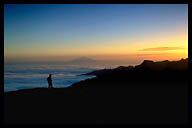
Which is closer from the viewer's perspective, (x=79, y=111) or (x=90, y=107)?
(x=79, y=111)

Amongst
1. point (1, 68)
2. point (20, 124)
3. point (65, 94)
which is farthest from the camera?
point (65, 94)

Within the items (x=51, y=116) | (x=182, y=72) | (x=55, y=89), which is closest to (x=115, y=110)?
(x=51, y=116)

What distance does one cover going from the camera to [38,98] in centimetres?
1270

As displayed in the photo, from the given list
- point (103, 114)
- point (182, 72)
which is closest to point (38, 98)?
point (103, 114)

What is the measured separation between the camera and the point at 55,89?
14555 mm

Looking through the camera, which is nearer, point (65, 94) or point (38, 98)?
point (38, 98)

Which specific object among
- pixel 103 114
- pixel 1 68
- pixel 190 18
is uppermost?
pixel 190 18

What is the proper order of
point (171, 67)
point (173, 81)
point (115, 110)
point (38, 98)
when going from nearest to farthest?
point (115, 110) → point (38, 98) → point (173, 81) → point (171, 67)

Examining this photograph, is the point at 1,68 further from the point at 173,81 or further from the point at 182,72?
the point at 182,72

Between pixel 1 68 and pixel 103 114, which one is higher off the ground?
pixel 1 68

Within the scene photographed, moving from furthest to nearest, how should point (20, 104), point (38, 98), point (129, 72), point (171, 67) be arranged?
point (171, 67)
point (129, 72)
point (38, 98)
point (20, 104)

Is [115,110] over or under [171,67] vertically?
under

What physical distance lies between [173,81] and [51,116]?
21.7m

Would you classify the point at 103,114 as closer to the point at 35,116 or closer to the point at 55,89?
the point at 35,116
